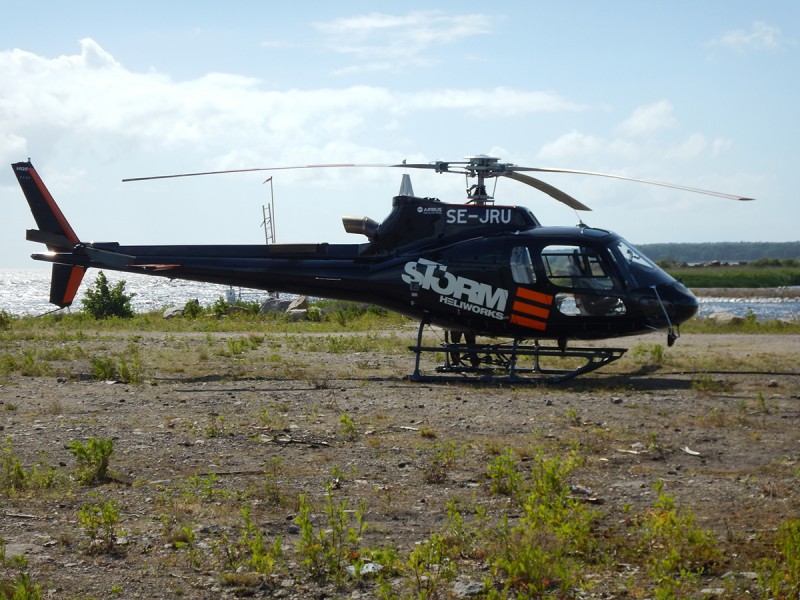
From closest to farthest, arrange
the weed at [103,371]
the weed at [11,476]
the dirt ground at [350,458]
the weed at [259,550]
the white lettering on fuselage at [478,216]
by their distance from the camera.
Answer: the weed at [259,550], the dirt ground at [350,458], the weed at [11,476], the weed at [103,371], the white lettering on fuselage at [478,216]

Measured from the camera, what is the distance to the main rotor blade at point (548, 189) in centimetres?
1523

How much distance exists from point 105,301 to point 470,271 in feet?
72.8

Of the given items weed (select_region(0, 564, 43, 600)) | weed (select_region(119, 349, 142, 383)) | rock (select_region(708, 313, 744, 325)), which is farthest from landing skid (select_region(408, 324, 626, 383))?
rock (select_region(708, 313, 744, 325))

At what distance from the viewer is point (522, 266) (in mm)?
14672

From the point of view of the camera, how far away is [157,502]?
24.9 feet

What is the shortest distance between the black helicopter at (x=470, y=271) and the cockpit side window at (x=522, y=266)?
16mm

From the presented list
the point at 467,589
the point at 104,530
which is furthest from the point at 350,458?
the point at 467,589

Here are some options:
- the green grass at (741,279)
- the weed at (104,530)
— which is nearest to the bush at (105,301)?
the weed at (104,530)

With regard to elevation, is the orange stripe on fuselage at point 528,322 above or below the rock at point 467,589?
above

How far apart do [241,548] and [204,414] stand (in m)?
5.49

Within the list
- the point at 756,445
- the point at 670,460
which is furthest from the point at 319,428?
the point at 756,445

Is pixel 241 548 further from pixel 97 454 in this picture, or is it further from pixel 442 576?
pixel 97 454

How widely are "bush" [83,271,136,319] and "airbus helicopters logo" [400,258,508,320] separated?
20637 mm

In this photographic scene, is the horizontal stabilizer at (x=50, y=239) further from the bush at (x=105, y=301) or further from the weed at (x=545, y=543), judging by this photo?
the bush at (x=105, y=301)
